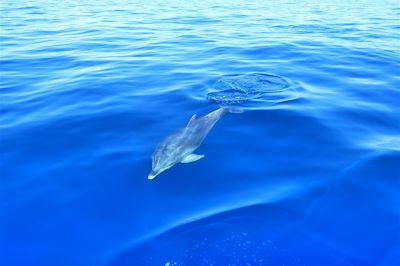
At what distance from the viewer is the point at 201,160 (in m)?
7.77

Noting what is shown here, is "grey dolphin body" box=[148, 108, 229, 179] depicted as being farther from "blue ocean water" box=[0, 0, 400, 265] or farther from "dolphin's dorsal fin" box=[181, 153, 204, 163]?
"blue ocean water" box=[0, 0, 400, 265]

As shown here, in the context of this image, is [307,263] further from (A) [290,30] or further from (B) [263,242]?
(A) [290,30]

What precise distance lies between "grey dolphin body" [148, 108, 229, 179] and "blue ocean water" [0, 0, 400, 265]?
196 millimetres

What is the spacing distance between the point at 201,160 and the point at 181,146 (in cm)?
47

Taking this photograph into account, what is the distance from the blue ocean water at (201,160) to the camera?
5.85 metres

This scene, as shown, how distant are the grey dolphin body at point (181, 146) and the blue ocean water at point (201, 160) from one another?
0.64ft

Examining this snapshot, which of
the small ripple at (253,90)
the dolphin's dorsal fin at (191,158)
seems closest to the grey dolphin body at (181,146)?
the dolphin's dorsal fin at (191,158)

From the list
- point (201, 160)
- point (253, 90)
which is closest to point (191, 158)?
point (201, 160)

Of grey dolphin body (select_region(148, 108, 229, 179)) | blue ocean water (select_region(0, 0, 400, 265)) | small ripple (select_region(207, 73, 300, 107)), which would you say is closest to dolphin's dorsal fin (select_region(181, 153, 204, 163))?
grey dolphin body (select_region(148, 108, 229, 179))

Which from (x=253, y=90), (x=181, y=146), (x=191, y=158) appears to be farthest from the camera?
(x=253, y=90)

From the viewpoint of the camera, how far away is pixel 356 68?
547 inches

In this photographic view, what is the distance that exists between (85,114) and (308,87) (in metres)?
6.44

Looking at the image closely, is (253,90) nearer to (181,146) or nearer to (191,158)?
(181,146)

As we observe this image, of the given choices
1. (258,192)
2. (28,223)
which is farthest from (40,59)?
(258,192)
